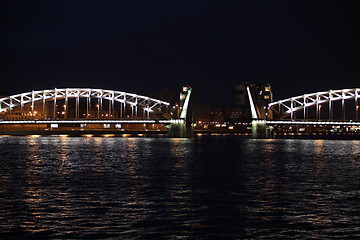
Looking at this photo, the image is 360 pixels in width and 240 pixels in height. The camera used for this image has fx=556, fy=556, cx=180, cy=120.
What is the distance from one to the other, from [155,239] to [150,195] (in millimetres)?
7251

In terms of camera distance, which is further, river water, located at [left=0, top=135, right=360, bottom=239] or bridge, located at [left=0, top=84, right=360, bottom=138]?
bridge, located at [left=0, top=84, right=360, bottom=138]

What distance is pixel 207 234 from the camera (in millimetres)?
13047

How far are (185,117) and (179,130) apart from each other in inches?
138

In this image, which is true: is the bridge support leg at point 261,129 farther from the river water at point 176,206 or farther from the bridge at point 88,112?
the river water at point 176,206

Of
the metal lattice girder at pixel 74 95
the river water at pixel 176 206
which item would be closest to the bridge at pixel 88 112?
the metal lattice girder at pixel 74 95

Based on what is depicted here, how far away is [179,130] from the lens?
123 m

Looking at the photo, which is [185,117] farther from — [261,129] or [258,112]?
[261,129]

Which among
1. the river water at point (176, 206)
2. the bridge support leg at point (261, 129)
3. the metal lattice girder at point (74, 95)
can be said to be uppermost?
the metal lattice girder at point (74, 95)

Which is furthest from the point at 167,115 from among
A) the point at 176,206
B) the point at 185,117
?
the point at 176,206

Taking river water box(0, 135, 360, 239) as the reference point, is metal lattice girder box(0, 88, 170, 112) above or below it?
above

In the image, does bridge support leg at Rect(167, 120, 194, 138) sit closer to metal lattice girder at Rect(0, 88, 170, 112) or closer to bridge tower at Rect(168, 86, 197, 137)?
bridge tower at Rect(168, 86, 197, 137)

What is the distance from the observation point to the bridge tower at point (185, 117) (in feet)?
403

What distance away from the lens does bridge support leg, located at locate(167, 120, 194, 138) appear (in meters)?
122

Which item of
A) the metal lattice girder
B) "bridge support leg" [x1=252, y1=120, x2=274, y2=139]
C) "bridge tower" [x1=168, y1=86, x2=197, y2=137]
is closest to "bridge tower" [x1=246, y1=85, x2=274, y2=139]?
"bridge support leg" [x1=252, y1=120, x2=274, y2=139]
